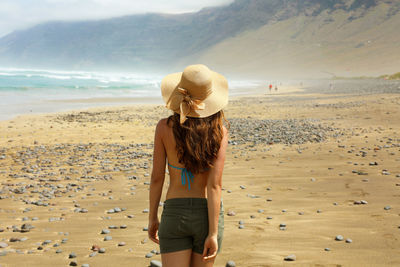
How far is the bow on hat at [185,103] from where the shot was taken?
2.63 meters

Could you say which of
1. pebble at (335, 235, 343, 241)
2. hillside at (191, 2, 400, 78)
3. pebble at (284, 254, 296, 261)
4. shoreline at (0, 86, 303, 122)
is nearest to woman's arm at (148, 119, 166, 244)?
pebble at (284, 254, 296, 261)

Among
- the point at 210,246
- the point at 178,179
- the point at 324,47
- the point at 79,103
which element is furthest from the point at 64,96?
the point at 324,47

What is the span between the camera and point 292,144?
11.7m

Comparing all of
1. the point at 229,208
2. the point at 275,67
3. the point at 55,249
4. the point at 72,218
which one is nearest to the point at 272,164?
the point at 229,208

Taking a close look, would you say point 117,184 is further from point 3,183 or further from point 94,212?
point 3,183

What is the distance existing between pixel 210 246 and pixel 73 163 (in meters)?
8.02

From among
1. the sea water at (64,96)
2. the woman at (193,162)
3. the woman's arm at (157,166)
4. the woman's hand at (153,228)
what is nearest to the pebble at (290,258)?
the woman at (193,162)

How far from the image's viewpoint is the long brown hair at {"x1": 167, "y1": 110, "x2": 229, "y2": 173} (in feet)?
8.80

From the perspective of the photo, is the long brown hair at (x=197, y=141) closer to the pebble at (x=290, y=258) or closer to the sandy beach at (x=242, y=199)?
the sandy beach at (x=242, y=199)

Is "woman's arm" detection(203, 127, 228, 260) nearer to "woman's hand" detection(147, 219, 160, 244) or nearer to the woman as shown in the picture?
the woman

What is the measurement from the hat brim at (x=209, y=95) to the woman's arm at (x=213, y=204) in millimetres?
241

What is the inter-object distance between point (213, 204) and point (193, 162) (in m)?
0.33

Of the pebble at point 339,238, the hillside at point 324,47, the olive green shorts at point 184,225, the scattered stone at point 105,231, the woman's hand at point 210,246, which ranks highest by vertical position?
the hillside at point 324,47

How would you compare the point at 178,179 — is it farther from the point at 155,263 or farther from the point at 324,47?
the point at 324,47
